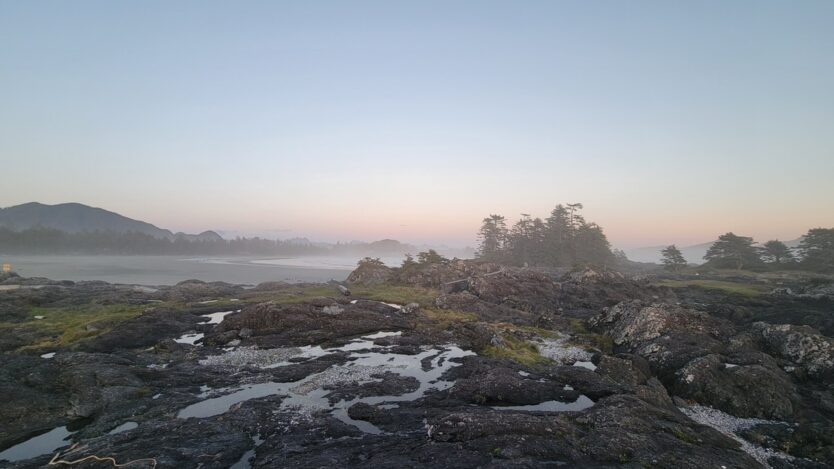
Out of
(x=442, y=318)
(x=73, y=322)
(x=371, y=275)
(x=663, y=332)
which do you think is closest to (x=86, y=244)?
(x=371, y=275)

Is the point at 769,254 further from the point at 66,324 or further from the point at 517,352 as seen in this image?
the point at 66,324

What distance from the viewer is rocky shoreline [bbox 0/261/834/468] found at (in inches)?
424

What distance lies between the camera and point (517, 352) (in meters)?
22.7

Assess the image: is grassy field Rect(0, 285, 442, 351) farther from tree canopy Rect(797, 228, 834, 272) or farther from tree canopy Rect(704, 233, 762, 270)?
tree canopy Rect(797, 228, 834, 272)

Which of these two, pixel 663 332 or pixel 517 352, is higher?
pixel 663 332

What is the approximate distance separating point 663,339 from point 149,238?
A: 200m

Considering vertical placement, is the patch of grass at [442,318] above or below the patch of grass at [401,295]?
below

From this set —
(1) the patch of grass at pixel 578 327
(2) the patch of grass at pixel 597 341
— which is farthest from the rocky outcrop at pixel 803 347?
(1) the patch of grass at pixel 578 327

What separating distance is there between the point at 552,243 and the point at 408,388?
86.2 m

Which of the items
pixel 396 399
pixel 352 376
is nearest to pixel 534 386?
pixel 396 399

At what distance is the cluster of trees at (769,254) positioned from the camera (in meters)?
66.0

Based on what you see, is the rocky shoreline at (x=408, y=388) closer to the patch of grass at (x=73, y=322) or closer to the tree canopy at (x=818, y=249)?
the patch of grass at (x=73, y=322)

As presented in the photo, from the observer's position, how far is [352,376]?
1830 cm

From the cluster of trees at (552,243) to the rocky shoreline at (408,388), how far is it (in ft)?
199
